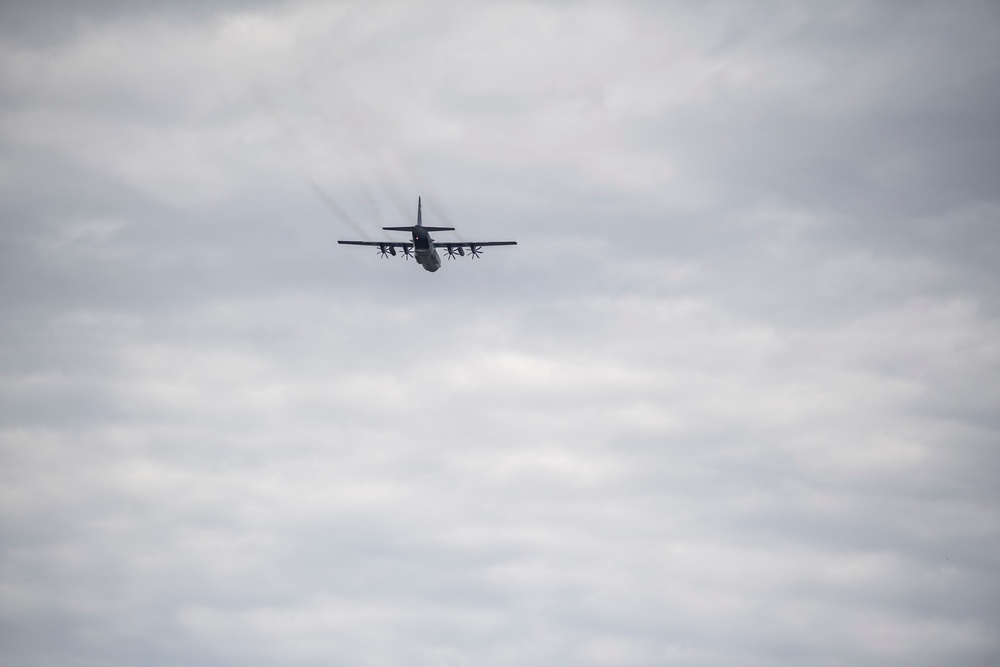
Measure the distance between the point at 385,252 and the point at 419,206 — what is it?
7511 mm

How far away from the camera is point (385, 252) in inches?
5625

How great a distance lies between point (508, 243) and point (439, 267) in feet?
31.9

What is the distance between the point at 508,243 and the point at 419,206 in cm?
1276

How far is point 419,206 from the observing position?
140 meters

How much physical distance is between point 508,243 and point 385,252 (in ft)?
50.5

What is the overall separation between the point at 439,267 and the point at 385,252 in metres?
7.01

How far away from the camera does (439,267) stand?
14188 centimetres

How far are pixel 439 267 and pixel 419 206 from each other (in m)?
7.83

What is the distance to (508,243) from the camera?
146 m
